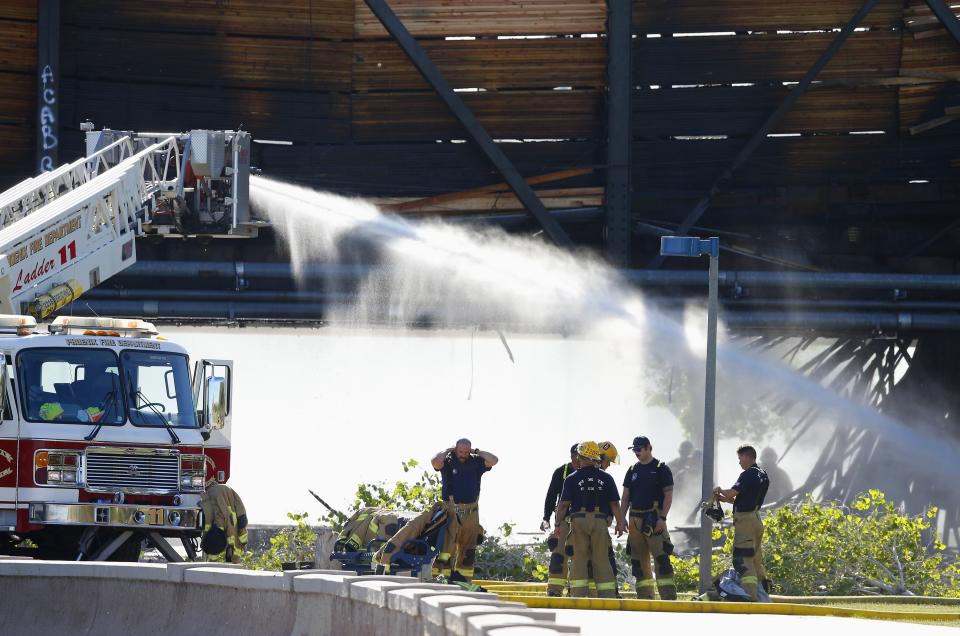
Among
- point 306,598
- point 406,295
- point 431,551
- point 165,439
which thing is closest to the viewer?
point 306,598

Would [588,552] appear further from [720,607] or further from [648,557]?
[720,607]

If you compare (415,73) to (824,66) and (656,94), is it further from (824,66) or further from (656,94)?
(824,66)

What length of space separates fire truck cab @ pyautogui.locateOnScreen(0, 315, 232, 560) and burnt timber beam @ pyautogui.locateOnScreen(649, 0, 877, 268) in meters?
10.4

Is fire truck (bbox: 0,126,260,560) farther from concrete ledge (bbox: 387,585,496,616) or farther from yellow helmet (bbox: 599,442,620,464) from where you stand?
concrete ledge (bbox: 387,585,496,616)

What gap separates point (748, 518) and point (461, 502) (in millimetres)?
2699

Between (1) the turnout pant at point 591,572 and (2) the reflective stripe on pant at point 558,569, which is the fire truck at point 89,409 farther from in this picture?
(1) the turnout pant at point 591,572

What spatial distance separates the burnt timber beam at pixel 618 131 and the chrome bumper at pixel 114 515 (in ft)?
34.2

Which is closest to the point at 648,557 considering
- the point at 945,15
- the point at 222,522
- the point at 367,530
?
the point at 367,530

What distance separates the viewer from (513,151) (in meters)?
24.5

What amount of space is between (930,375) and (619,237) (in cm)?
619

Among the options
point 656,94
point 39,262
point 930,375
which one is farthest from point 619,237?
point 39,262

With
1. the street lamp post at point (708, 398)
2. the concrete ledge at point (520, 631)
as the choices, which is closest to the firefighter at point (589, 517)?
the street lamp post at point (708, 398)

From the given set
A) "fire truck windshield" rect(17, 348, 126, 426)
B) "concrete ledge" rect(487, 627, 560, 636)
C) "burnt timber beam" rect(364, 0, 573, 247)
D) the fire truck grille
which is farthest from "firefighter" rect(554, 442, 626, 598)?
"burnt timber beam" rect(364, 0, 573, 247)

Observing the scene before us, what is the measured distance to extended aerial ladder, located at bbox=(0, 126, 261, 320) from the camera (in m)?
15.1
